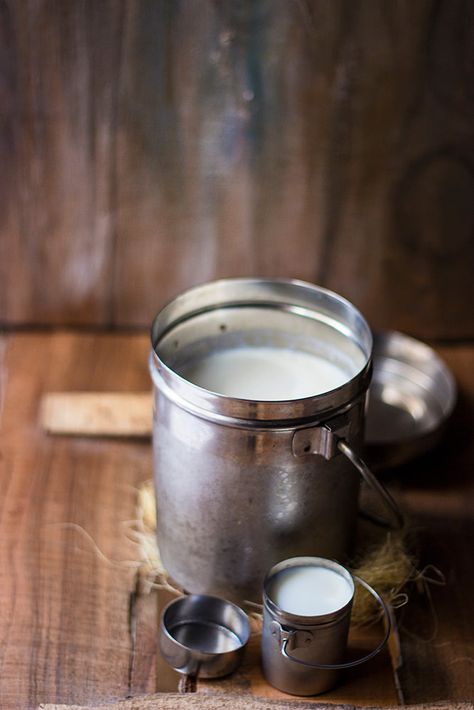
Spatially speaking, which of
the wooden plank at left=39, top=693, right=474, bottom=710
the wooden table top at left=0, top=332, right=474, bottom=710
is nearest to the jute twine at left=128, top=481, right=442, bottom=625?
the wooden table top at left=0, top=332, right=474, bottom=710

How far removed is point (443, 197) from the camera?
1.43 m

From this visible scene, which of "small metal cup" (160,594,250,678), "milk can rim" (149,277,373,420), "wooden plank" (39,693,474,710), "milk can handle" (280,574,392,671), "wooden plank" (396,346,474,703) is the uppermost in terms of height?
"milk can rim" (149,277,373,420)

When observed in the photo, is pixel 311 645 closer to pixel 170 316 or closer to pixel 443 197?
pixel 170 316

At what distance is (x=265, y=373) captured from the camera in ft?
3.67

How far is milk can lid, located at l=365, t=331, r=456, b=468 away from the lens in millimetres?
1367

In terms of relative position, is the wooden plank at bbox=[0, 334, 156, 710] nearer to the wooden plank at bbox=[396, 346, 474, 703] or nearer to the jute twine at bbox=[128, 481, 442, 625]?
the jute twine at bbox=[128, 481, 442, 625]

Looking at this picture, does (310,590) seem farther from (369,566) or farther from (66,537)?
(66,537)

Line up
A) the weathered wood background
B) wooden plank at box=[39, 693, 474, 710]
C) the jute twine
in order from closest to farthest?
wooden plank at box=[39, 693, 474, 710]
the jute twine
the weathered wood background

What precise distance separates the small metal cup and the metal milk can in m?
0.02

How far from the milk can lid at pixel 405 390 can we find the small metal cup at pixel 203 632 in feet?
1.27

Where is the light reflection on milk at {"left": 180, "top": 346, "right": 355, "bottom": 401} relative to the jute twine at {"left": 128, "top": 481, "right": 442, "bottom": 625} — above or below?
above

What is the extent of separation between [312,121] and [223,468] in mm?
585

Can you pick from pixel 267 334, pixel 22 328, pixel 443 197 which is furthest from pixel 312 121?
pixel 22 328

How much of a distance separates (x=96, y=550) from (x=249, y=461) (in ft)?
0.93
